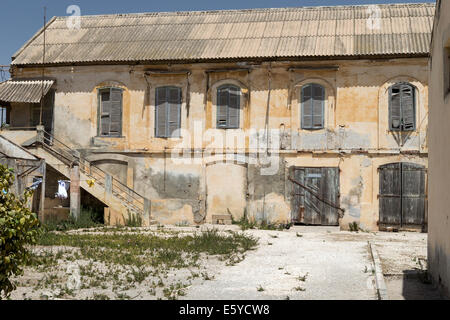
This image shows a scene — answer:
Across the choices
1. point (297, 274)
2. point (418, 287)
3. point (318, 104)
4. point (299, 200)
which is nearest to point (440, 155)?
point (418, 287)

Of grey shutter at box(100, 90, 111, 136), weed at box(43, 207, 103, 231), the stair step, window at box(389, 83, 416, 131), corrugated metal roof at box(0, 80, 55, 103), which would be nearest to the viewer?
weed at box(43, 207, 103, 231)

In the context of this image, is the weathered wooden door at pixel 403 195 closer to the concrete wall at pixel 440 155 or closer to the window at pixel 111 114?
the concrete wall at pixel 440 155

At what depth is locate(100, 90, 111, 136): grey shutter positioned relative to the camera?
21984mm

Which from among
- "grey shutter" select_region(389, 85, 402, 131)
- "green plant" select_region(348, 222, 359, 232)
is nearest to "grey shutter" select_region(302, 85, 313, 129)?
"grey shutter" select_region(389, 85, 402, 131)

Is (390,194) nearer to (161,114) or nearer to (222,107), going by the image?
(222,107)

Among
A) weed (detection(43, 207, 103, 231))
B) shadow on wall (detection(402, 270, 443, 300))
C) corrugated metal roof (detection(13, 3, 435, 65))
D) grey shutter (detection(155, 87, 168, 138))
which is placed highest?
corrugated metal roof (detection(13, 3, 435, 65))

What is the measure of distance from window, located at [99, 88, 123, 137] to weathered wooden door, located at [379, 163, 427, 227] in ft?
32.1

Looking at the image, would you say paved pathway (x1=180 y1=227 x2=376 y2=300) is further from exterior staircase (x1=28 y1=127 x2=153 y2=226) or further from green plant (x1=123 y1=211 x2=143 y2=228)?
exterior staircase (x1=28 y1=127 x2=153 y2=226)

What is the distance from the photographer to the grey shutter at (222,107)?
21125 millimetres

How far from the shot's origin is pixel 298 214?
2041cm

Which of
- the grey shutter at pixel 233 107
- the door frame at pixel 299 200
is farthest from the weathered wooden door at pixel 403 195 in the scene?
the grey shutter at pixel 233 107

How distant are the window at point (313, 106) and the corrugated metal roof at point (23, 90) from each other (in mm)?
9597
